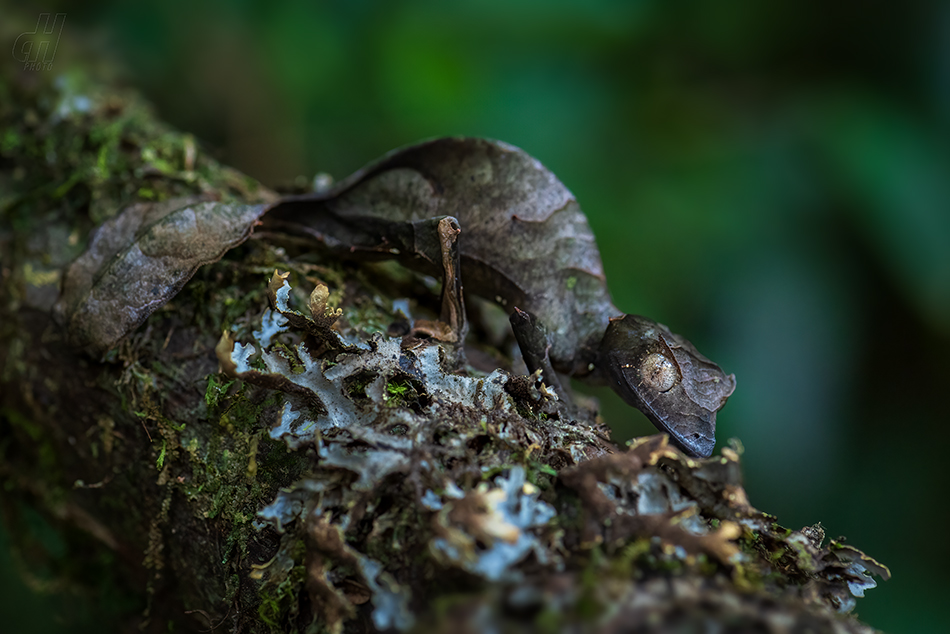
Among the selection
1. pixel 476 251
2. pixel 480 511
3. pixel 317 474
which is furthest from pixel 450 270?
pixel 480 511

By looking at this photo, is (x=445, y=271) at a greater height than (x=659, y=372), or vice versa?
(x=445, y=271)

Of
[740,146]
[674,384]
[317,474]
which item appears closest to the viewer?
[317,474]

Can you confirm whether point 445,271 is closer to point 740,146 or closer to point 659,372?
point 659,372

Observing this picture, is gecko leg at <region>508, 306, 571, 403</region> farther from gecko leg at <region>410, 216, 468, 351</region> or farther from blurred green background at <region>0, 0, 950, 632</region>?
blurred green background at <region>0, 0, 950, 632</region>

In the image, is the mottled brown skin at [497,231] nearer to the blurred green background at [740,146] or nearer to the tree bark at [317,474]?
the tree bark at [317,474]

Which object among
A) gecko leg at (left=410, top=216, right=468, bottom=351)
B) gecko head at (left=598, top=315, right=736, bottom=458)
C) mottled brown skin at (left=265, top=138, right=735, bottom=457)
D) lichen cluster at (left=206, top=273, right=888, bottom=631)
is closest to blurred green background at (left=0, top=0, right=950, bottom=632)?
mottled brown skin at (left=265, top=138, right=735, bottom=457)

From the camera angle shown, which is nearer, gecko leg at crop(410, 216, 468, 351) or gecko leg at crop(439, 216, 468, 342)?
gecko leg at crop(410, 216, 468, 351)

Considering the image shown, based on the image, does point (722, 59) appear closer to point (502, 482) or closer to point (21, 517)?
point (502, 482)
